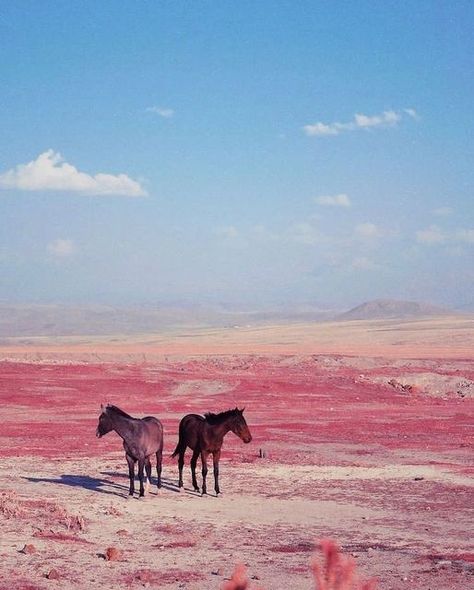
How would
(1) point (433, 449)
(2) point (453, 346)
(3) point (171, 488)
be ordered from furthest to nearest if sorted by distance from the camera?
(2) point (453, 346)
(1) point (433, 449)
(3) point (171, 488)

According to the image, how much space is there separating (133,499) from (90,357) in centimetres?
5362

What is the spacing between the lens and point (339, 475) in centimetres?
2167

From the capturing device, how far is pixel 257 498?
1823 centimetres

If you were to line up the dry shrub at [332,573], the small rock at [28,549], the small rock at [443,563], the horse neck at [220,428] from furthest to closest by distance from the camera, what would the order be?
1. the horse neck at [220,428]
2. the small rock at [28,549]
3. the small rock at [443,563]
4. the dry shrub at [332,573]

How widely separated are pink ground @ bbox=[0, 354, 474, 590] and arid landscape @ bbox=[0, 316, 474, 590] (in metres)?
0.05

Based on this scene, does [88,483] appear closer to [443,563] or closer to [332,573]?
[443,563]

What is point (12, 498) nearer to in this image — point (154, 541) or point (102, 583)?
point (154, 541)

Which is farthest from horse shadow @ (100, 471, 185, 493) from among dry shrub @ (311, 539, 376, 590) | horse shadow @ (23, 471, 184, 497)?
dry shrub @ (311, 539, 376, 590)

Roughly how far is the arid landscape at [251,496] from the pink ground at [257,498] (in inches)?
1.8

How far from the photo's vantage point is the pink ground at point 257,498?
41.0 ft

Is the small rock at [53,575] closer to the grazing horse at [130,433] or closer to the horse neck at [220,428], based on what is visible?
the grazing horse at [130,433]

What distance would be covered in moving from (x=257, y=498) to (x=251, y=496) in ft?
0.87

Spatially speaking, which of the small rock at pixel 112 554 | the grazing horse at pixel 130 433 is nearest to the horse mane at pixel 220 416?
the grazing horse at pixel 130 433

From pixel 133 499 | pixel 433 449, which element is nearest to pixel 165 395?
pixel 433 449
